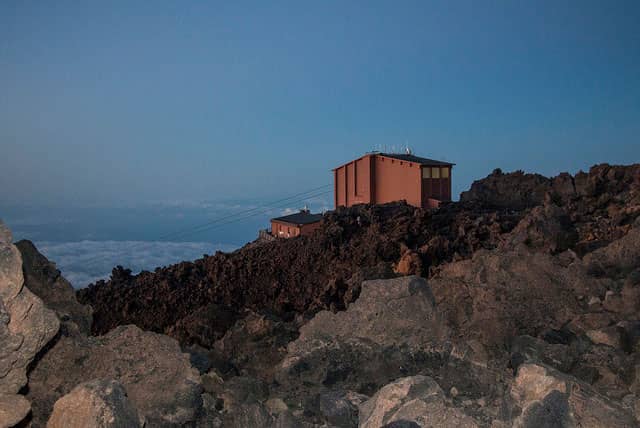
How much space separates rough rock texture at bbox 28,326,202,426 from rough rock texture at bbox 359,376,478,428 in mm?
1252

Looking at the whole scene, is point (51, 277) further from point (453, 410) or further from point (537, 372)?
point (537, 372)


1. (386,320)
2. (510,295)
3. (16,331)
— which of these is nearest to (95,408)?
(16,331)

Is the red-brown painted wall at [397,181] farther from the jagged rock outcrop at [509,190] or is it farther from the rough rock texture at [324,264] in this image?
the rough rock texture at [324,264]

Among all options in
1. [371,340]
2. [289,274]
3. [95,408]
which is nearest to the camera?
[95,408]

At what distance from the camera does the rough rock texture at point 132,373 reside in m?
4.24

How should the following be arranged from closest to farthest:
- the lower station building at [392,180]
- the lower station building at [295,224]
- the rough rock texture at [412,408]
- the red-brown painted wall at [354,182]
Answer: the rough rock texture at [412,408]
the lower station building at [295,224]
the lower station building at [392,180]
the red-brown painted wall at [354,182]

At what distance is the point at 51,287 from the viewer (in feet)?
16.0

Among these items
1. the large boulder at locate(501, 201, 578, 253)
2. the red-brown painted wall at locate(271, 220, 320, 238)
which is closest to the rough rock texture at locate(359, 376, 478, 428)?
the large boulder at locate(501, 201, 578, 253)

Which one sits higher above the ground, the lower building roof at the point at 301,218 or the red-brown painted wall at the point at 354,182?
the red-brown painted wall at the point at 354,182

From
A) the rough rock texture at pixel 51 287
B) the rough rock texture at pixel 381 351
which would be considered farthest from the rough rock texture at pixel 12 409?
the rough rock texture at pixel 381 351

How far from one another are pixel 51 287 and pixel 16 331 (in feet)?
3.73

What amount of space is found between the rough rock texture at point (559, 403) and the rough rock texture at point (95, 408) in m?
2.53

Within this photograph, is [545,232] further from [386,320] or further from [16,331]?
[16,331]

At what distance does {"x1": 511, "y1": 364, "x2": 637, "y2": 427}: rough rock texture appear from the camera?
402cm
